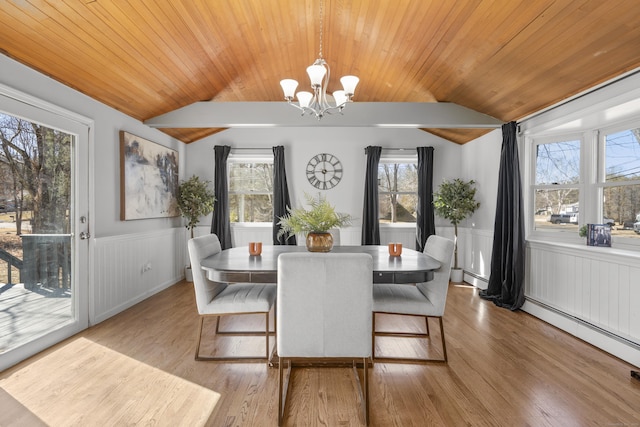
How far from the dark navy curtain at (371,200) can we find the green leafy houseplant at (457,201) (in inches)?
37.1

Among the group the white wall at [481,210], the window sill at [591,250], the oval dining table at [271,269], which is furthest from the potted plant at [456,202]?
the oval dining table at [271,269]

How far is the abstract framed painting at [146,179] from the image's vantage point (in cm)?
379

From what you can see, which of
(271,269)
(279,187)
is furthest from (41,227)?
(279,187)

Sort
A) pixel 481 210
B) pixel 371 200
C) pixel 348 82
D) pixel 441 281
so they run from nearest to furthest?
pixel 441 281
pixel 348 82
pixel 481 210
pixel 371 200

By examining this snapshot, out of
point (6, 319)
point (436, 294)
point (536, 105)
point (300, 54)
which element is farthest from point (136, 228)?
point (536, 105)

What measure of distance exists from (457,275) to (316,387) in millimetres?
3686

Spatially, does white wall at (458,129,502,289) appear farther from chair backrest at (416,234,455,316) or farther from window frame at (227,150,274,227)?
window frame at (227,150,274,227)

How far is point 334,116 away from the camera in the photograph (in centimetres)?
446

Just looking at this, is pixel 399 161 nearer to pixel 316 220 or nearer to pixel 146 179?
pixel 316 220

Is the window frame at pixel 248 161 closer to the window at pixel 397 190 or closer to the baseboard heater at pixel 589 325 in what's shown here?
the window at pixel 397 190

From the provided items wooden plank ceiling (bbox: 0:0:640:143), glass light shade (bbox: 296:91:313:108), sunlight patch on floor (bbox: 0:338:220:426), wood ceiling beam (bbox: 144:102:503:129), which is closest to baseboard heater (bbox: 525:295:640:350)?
wooden plank ceiling (bbox: 0:0:640:143)

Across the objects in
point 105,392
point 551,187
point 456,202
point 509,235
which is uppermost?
point 551,187

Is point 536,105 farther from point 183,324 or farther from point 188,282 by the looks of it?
point 188,282

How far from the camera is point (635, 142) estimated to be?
118 inches
